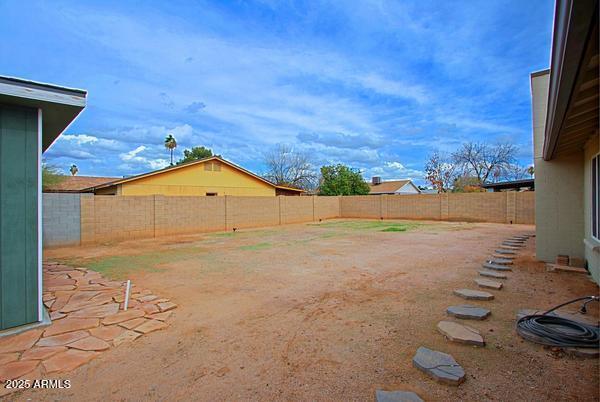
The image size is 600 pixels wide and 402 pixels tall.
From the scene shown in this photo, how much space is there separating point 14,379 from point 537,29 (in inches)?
228

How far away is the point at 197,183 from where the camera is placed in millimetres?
17141

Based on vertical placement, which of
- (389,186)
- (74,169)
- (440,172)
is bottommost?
(389,186)

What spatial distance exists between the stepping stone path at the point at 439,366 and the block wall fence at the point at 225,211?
412 inches

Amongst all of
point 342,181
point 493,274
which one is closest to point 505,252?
point 493,274

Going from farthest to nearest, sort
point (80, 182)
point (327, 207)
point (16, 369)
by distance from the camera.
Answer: point (80, 182) → point (327, 207) → point (16, 369)

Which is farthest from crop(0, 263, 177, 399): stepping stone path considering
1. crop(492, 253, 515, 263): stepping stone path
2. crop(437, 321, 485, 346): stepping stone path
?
crop(492, 253, 515, 263): stepping stone path

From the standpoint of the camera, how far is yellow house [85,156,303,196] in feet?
48.8

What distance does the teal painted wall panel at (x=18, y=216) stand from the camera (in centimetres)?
287

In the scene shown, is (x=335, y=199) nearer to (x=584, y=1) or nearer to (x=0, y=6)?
(x=0, y=6)

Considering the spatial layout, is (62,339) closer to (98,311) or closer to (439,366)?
(98,311)

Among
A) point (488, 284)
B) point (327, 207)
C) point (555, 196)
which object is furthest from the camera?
point (327, 207)

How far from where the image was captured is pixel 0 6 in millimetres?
4684

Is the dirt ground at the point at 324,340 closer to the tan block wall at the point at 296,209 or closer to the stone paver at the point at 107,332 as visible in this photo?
the stone paver at the point at 107,332

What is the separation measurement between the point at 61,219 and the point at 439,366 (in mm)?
10771
